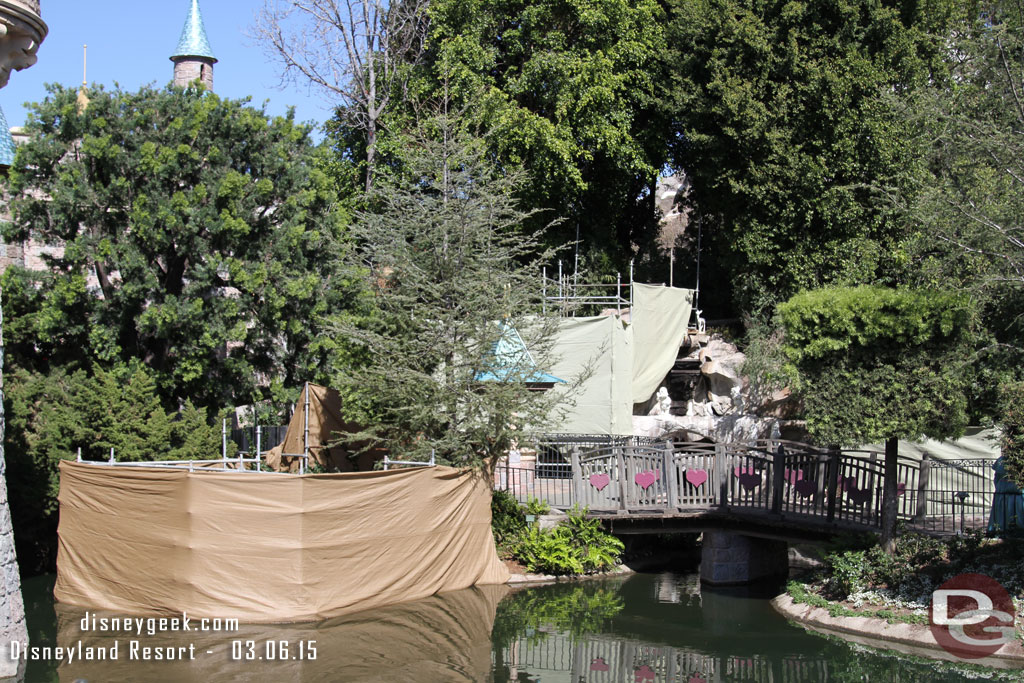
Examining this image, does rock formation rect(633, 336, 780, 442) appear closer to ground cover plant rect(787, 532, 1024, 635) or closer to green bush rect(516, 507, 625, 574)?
green bush rect(516, 507, 625, 574)

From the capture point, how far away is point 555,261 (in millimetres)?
29422

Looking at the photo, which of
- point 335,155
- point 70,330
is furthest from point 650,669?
point 335,155

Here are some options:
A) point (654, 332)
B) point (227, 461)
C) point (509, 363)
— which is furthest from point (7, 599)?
point (654, 332)

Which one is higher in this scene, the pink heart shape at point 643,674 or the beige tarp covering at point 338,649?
the beige tarp covering at point 338,649

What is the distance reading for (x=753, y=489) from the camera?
54.3 feet

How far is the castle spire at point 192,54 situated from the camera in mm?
48250

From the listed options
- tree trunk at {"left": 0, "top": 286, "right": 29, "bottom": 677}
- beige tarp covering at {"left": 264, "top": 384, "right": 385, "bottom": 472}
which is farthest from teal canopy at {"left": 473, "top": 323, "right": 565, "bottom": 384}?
tree trunk at {"left": 0, "top": 286, "right": 29, "bottom": 677}

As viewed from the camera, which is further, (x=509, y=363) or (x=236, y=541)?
(x=509, y=363)

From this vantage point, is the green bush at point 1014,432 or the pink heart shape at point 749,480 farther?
the pink heart shape at point 749,480

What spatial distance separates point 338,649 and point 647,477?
23.8 ft

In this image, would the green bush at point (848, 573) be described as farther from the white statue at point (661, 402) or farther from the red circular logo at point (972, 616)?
the white statue at point (661, 402)

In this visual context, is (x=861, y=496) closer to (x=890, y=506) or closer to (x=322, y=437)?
(x=890, y=506)

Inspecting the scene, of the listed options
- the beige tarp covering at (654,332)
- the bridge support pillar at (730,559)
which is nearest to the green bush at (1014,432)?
the bridge support pillar at (730,559)

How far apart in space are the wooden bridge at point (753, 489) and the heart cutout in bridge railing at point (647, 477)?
18mm
